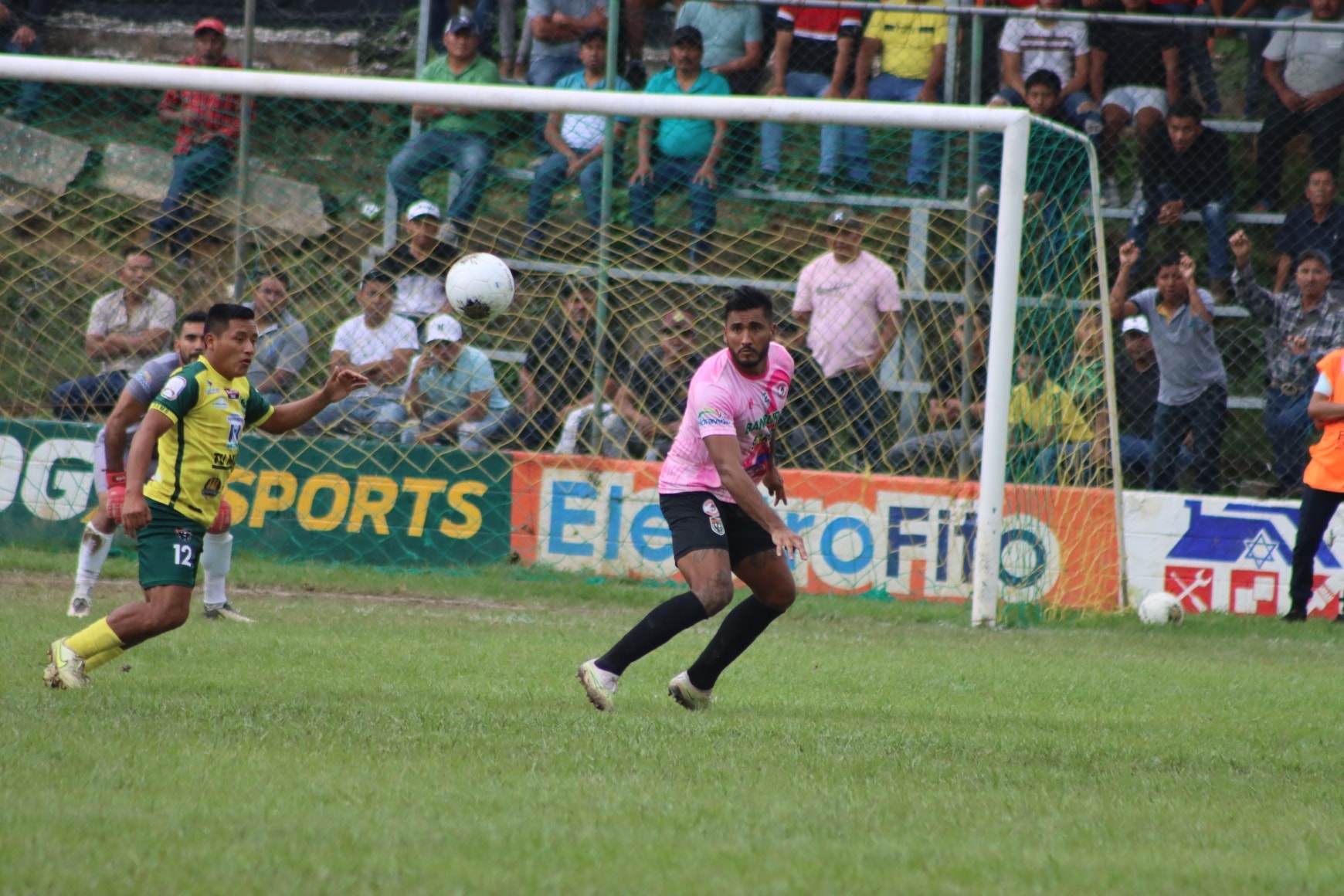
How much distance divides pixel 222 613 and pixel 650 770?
544cm

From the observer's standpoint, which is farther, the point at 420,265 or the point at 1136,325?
the point at 420,265

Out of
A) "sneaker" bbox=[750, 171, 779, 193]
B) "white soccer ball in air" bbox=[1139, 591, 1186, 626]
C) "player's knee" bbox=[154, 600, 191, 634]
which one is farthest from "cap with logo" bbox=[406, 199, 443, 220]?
"white soccer ball in air" bbox=[1139, 591, 1186, 626]

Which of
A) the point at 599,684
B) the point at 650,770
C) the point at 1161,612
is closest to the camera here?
the point at 650,770

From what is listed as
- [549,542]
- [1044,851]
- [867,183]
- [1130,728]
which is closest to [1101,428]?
[867,183]

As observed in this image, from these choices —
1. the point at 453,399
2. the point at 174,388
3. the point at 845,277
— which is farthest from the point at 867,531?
the point at 174,388

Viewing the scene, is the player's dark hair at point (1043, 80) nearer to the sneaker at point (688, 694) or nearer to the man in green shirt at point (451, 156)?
the man in green shirt at point (451, 156)

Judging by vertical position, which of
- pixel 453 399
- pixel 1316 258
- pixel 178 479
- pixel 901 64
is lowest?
pixel 178 479

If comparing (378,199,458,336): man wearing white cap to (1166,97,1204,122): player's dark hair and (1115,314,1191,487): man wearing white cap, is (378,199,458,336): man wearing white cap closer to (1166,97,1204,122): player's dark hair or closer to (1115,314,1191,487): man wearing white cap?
(1115,314,1191,487): man wearing white cap

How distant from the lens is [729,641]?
6.75m

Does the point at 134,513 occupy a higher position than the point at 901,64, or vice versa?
the point at 901,64

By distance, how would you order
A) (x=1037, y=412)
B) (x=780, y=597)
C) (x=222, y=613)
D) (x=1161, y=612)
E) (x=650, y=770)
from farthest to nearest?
(x=1037, y=412) < (x=1161, y=612) < (x=222, y=613) < (x=780, y=597) < (x=650, y=770)

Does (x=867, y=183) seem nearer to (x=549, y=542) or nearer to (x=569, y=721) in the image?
(x=549, y=542)

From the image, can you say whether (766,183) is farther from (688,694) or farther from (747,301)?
(688,694)

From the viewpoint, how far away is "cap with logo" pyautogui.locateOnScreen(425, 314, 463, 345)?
12539mm
